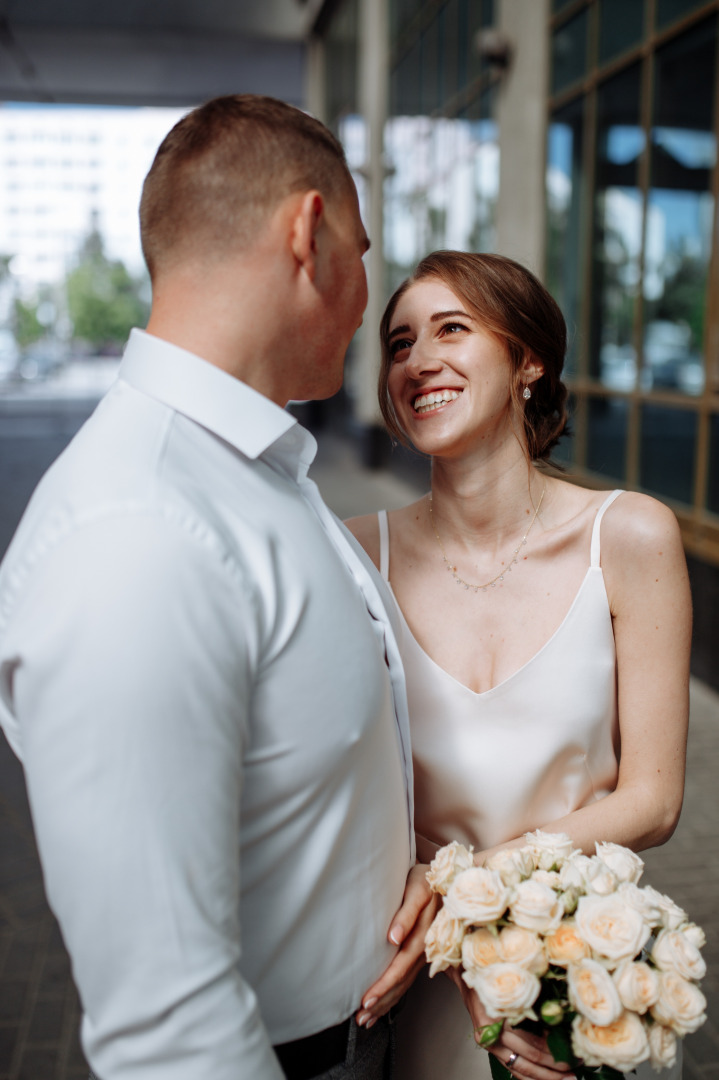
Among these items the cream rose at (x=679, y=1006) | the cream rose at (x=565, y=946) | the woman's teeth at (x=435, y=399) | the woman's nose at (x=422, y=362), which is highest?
the woman's nose at (x=422, y=362)

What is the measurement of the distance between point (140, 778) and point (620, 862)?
0.83 metres

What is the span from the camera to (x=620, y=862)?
4.57 feet

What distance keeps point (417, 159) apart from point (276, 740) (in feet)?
43.3

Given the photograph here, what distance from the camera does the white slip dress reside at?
1.80 meters

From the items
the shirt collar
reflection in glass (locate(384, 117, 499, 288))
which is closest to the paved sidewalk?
the shirt collar

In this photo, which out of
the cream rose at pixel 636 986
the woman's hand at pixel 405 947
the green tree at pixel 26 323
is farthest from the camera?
the green tree at pixel 26 323

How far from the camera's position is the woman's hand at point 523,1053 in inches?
54.0

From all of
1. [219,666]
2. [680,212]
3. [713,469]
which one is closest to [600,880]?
[219,666]

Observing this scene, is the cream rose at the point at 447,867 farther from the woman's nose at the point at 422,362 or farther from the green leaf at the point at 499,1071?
the woman's nose at the point at 422,362

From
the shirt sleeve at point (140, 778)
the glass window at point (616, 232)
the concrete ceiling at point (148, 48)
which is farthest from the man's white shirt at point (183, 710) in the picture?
the concrete ceiling at point (148, 48)

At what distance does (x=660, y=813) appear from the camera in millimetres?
1731

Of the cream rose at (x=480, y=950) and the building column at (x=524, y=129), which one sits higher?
the building column at (x=524, y=129)

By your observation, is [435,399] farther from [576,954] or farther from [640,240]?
[640,240]

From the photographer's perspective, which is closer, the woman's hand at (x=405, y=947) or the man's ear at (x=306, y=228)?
the man's ear at (x=306, y=228)
